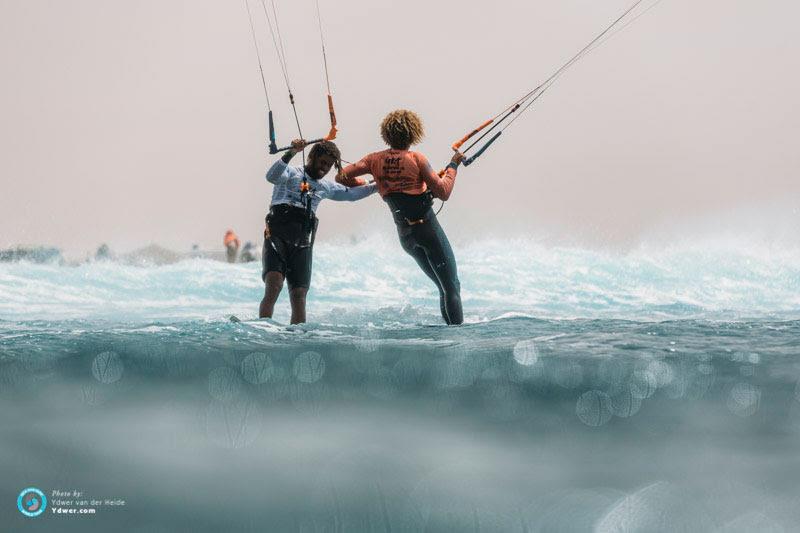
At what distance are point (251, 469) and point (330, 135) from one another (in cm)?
373

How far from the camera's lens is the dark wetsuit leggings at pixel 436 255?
7.22 m

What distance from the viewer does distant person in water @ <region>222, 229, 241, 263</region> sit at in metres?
29.6

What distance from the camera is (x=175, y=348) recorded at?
5.47 metres

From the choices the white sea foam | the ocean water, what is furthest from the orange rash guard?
the white sea foam

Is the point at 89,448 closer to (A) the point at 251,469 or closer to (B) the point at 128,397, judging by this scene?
(B) the point at 128,397

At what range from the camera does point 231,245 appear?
29609mm

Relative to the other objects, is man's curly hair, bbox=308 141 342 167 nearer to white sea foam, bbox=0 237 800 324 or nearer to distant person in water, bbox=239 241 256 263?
white sea foam, bbox=0 237 800 324

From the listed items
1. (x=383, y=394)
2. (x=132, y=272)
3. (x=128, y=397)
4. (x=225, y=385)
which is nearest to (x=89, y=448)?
(x=128, y=397)

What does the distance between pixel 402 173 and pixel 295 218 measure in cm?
115

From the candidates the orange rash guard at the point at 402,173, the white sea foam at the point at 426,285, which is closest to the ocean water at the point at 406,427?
the orange rash guard at the point at 402,173

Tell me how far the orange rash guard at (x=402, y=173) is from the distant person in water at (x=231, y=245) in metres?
23.1

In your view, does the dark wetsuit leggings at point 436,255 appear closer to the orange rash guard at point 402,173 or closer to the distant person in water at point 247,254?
the orange rash guard at point 402,173

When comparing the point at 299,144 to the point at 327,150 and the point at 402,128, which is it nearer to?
the point at 327,150

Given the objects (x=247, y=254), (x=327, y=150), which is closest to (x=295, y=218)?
(x=327, y=150)
